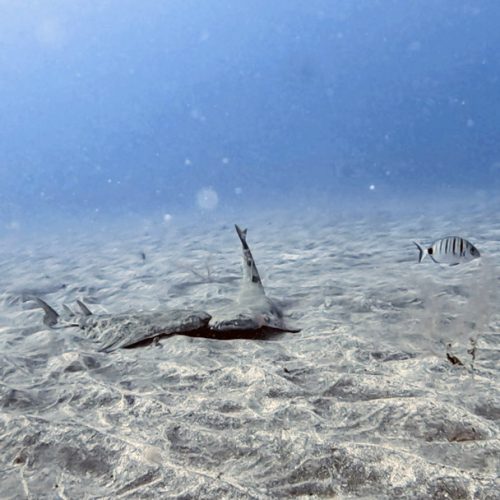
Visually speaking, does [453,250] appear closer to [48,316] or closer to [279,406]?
[279,406]

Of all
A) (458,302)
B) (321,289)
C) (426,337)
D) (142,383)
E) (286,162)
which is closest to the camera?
(142,383)

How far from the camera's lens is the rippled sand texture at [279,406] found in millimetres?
1961

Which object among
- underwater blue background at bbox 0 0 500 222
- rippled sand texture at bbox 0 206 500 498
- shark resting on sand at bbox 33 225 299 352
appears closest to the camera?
rippled sand texture at bbox 0 206 500 498

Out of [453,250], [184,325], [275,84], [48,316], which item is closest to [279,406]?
[184,325]

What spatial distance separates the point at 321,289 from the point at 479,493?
431 cm

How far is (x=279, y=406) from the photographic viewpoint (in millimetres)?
2674

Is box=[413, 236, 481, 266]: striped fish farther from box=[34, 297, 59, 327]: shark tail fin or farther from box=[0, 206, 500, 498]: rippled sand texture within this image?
box=[34, 297, 59, 327]: shark tail fin

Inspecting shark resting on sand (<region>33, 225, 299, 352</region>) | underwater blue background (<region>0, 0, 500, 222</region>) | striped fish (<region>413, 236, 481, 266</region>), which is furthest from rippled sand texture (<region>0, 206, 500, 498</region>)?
underwater blue background (<region>0, 0, 500, 222</region>)

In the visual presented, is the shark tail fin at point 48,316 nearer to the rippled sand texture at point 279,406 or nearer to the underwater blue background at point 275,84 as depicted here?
the rippled sand texture at point 279,406

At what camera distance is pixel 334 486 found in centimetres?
188

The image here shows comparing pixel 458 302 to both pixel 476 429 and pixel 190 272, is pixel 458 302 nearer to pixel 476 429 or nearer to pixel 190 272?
pixel 476 429

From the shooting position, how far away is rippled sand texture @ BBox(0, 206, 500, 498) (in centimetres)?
196

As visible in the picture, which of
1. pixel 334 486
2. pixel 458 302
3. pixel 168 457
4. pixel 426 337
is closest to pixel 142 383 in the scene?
pixel 168 457

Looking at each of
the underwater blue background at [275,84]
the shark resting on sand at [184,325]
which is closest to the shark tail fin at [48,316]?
the shark resting on sand at [184,325]
